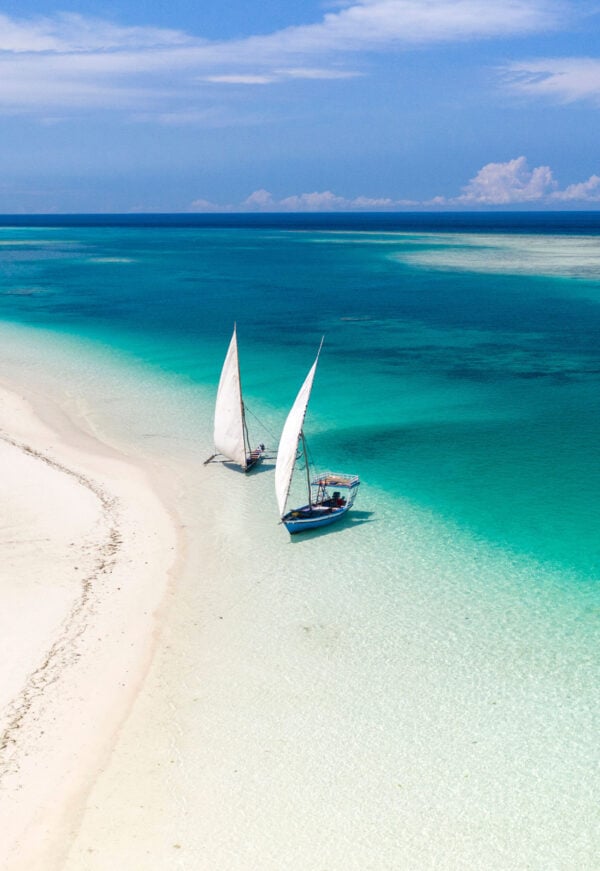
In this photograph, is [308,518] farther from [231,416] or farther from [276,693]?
[276,693]

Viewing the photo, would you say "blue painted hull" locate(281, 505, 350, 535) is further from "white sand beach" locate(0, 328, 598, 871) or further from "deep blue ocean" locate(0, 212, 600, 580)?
"deep blue ocean" locate(0, 212, 600, 580)

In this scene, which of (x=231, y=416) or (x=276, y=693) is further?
(x=231, y=416)

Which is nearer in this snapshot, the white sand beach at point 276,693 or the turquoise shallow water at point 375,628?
the white sand beach at point 276,693

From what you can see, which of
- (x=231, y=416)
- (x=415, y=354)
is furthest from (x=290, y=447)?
(x=415, y=354)

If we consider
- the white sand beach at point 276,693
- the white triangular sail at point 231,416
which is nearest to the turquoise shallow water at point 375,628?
the white sand beach at point 276,693

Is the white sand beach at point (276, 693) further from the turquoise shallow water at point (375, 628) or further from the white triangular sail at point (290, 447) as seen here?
the white triangular sail at point (290, 447)

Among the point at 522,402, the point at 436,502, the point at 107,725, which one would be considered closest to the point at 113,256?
the point at 522,402
